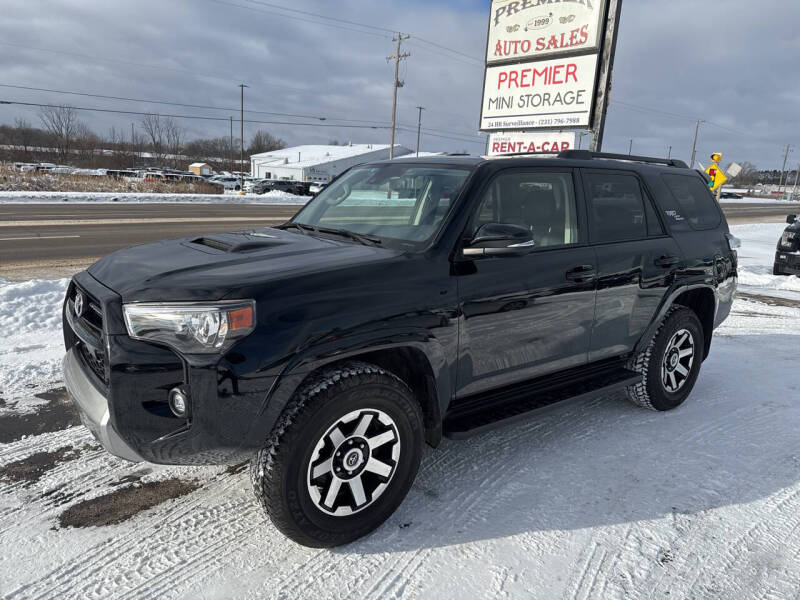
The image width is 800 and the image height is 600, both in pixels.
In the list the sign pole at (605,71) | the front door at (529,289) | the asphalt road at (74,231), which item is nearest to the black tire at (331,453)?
the front door at (529,289)

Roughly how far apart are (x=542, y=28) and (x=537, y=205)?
9.73 meters

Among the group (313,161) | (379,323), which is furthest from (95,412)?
(313,161)

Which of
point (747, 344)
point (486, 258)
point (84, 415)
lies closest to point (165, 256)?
point (84, 415)

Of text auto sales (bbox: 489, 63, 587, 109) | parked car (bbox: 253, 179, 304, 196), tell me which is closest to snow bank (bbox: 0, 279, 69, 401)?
text auto sales (bbox: 489, 63, 587, 109)

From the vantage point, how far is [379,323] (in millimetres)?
2697

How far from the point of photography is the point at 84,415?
2.65 metres

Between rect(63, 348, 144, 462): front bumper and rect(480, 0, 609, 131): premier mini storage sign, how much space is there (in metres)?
10.3

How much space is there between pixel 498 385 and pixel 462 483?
23.8 inches

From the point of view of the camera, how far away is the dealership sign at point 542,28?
35.1 ft

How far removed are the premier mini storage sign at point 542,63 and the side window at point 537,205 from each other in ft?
26.5

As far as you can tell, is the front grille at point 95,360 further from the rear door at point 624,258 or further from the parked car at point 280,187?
the parked car at point 280,187

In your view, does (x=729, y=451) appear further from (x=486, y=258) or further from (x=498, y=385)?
(x=486, y=258)

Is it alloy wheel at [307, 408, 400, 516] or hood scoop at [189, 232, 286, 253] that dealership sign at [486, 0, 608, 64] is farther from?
alloy wheel at [307, 408, 400, 516]

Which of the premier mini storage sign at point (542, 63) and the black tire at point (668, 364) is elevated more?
the premier mini storage sign at point (542, 63)
